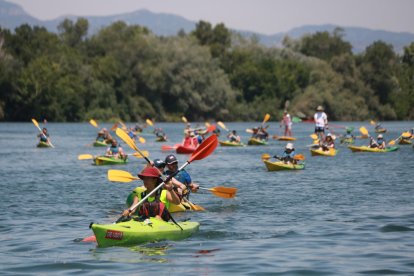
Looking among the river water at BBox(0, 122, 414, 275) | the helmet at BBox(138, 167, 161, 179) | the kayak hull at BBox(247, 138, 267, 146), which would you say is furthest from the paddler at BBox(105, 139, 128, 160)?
the helmet at BBox(138, 167, 161, 179)

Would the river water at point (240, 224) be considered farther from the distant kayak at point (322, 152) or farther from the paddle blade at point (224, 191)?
the distant kayak at point (322, 152)

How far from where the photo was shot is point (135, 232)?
12539 mm

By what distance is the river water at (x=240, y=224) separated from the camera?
37.7 feet

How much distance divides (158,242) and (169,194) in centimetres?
112

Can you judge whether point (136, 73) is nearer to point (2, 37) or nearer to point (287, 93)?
point (2, 37)

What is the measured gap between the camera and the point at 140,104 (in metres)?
88.4

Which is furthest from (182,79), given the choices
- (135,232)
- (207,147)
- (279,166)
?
(135,232)

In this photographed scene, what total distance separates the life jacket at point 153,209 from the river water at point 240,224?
1.94 feet

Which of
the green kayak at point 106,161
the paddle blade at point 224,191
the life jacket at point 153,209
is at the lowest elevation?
the green kayak at point 106,161

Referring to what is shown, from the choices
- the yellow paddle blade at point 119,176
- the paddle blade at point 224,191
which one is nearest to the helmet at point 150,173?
the yellow paddle blade at point 119,176

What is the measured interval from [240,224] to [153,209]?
275cm

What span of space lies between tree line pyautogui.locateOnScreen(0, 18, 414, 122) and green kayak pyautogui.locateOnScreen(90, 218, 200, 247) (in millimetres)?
71237

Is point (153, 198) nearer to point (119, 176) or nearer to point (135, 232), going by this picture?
point (135, 232)

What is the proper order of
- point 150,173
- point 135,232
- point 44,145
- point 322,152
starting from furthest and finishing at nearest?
1. point 44,145
2. point 322,152
3. point 150,173
4. point 135,232
